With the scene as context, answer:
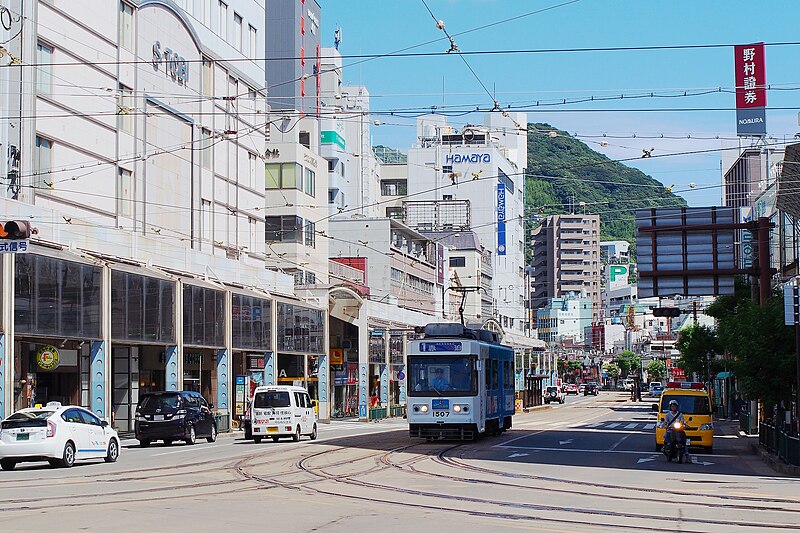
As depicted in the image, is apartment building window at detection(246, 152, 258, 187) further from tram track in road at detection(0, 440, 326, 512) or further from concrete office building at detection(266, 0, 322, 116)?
tram track in road at detection(0, 440, 326, 512)

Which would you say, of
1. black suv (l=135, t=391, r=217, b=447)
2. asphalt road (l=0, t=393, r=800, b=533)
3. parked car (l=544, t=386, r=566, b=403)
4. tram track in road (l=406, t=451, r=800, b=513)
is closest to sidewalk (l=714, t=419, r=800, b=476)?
asphalt road (l=0, t=393, r=800, b=533)

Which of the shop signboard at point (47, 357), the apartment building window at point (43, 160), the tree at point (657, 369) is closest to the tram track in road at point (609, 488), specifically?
the shop signboard at point (47, 357)

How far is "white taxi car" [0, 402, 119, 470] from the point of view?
27203 mm

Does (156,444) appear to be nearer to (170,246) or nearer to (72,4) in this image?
(170,246)

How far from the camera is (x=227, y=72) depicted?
6919 centimetres

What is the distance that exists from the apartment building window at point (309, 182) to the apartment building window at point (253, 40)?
1354cm

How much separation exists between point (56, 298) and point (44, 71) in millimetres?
12080

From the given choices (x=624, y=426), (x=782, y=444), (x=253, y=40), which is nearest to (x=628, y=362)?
(x=253, y=40)

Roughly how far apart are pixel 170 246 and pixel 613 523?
132 ft

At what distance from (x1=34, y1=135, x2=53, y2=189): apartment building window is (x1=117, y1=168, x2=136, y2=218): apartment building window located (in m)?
6.68

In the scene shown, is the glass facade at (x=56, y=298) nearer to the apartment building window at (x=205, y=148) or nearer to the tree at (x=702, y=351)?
the apartment building window at (x=205, y=148)

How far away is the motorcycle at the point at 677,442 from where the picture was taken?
99.8 ft

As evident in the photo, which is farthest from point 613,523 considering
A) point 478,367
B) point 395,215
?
point 395,215

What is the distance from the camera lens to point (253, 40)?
245ft
